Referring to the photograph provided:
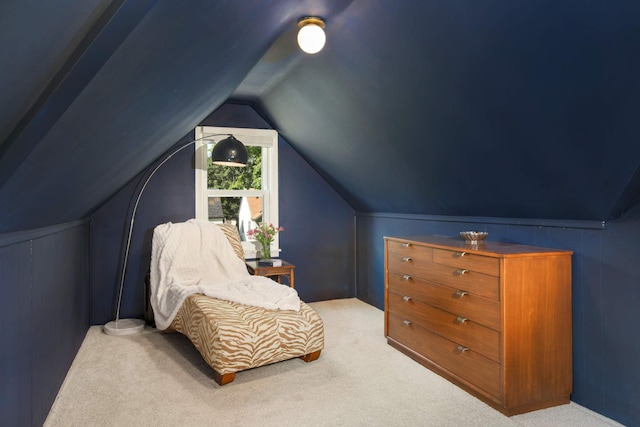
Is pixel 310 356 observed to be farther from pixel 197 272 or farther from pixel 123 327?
pixel 123 327

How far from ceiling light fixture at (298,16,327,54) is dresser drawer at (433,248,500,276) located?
1570 mm

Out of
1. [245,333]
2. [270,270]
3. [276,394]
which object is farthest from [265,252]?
[276,394]

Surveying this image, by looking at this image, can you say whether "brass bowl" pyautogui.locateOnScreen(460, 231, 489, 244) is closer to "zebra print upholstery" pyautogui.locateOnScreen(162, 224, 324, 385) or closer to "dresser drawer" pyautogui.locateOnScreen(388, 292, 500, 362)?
"dresser drawer" pyautogui.locateOnScreen(388, 292, 500, 362)

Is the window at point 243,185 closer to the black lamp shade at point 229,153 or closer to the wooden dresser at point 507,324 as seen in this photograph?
the black lamp shade at point 229,153

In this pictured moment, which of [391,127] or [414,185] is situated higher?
[391,127]

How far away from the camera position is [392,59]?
2480 mm

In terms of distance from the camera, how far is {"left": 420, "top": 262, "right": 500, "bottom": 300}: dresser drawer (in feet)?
7.76

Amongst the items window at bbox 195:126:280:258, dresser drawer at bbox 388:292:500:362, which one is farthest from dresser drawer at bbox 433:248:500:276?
window at bbox 195:126:280:258

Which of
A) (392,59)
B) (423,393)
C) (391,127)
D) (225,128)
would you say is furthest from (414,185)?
(225,128)

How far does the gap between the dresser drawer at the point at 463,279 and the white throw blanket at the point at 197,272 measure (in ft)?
3.37

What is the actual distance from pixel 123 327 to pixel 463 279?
3059 mm

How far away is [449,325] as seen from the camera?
8.86 ft

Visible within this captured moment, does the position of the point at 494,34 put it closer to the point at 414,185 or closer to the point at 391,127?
the point at 391,127

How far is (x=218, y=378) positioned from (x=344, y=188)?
2686 millimetres
